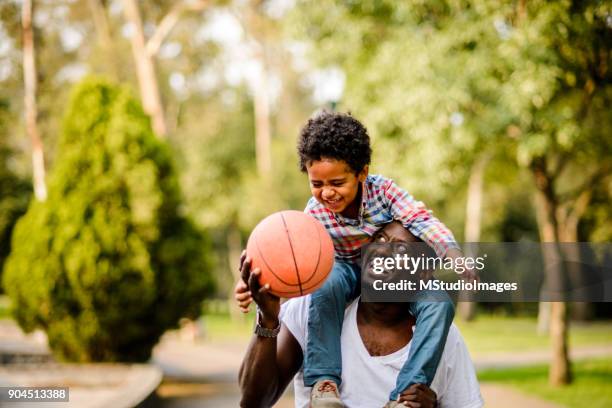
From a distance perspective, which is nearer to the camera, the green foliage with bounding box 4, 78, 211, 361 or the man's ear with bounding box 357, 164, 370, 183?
the man's ear with bounding box 357, 164, 370, 183

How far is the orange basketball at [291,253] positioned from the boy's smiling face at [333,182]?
16cm

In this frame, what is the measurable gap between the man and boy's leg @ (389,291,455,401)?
0.05 metres

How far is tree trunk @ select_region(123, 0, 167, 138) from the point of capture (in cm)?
2055

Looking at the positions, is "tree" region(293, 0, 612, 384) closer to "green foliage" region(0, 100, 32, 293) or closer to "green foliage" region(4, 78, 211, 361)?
"green foliage" region(4, 78, 211, 361)

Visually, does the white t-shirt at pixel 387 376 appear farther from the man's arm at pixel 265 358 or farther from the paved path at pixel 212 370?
the paved path at pixel 212 370

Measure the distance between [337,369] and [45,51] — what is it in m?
25.6

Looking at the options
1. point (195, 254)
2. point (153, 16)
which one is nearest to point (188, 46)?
point (153, 16)

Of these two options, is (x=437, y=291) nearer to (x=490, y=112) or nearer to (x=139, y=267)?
(x=490, y=112)

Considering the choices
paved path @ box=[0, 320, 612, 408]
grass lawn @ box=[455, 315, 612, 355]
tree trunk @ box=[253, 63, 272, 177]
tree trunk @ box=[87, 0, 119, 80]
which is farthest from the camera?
tree trunk @ box=[253, 63, 272, 177]

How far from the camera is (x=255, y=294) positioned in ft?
9.16

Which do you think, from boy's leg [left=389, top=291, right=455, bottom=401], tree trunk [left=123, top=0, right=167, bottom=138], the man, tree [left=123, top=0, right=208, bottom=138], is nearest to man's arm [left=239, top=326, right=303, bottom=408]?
the man

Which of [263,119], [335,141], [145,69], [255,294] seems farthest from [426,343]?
[263,119]

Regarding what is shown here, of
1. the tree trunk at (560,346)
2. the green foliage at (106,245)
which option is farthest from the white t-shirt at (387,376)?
the tree trunk at (560,346)

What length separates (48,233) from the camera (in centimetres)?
1202
